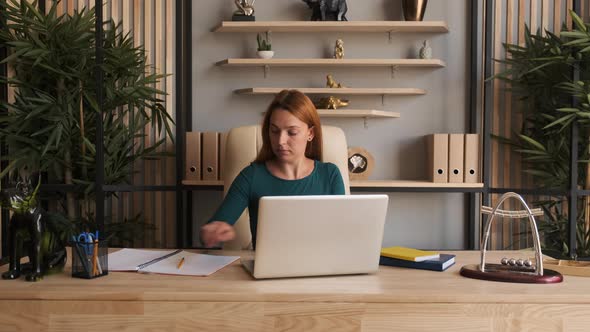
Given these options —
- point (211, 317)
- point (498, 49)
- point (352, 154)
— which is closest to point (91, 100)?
point (352, 154)

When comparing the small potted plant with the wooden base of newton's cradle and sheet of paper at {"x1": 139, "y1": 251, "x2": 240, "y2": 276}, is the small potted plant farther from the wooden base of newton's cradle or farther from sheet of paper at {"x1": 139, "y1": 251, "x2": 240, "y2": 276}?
the wooden base of newton's cradle

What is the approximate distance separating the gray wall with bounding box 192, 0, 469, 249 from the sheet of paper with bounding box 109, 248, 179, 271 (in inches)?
85.4

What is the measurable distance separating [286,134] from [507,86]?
8.06 feet

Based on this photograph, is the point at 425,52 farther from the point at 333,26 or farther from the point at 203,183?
the point at 203,183

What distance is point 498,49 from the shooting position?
12.8 ft

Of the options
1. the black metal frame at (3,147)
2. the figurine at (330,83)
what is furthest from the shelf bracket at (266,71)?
the black metal frame at (3,147)

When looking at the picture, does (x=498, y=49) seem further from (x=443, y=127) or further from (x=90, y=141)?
(x=90, y=141)

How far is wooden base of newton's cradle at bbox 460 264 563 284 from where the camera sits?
5.01 feet

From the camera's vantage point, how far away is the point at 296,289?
4.67 feet

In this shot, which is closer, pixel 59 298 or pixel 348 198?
pixel 59 298

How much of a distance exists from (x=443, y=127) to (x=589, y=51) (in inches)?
40.7

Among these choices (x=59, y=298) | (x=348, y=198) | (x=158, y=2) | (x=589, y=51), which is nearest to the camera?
(x=59, y=298)

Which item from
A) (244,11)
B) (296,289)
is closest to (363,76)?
(244,11)

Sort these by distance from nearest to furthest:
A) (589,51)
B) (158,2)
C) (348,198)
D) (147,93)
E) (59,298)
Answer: (59,298), (348,198), (589,51), (147,93), (158,2)
